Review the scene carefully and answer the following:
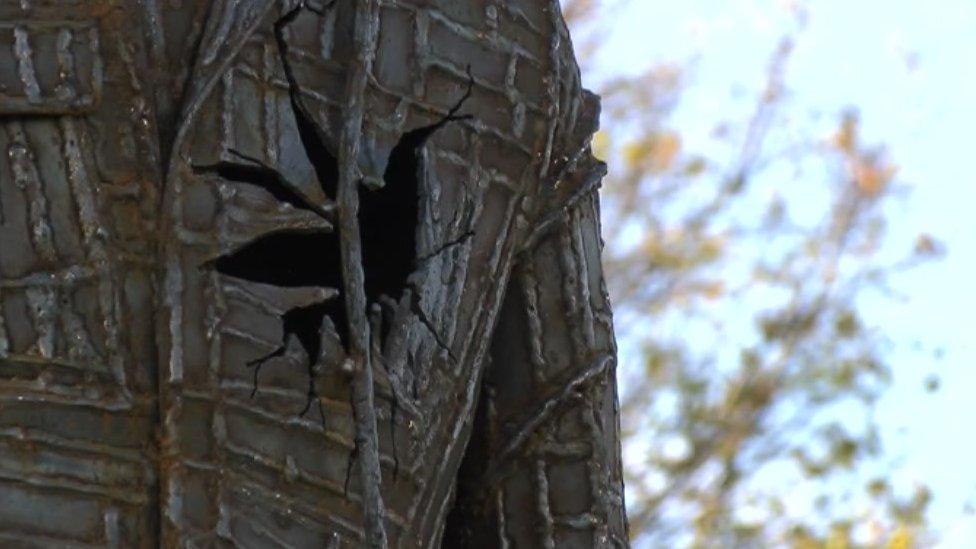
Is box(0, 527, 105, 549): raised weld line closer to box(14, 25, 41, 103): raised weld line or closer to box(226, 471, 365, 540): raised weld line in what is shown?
box(226, 471, 365, 540): raised weld line

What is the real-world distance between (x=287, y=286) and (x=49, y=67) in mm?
385

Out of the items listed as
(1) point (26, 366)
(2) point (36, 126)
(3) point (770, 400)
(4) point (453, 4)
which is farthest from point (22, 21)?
(3) point (770, 400)

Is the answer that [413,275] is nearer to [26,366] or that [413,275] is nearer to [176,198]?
[176,198]

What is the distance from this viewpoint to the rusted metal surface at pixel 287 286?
268cm

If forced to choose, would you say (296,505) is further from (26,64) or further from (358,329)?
(26,64)

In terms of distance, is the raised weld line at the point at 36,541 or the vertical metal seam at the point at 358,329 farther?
the vertical metal seam at the point at 358,329

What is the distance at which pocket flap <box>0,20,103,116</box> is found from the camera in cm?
272

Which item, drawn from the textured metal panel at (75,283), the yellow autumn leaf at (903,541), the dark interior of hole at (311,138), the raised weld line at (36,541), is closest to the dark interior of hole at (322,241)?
the dark interior of hole at (311,138)

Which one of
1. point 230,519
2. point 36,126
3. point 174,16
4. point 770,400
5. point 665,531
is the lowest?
point 230,519

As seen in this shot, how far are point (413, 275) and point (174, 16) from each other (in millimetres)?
439

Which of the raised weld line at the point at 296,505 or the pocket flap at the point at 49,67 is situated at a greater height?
the pocket flap at the point at 49,67

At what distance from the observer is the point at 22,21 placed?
2748 mm

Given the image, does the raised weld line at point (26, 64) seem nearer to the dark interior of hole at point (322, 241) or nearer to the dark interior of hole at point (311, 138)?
the dark interior of hole at point (322, 241)

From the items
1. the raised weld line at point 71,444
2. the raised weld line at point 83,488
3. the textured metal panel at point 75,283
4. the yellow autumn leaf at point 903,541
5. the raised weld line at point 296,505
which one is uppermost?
the yellow autumn leaf at point 903,541
